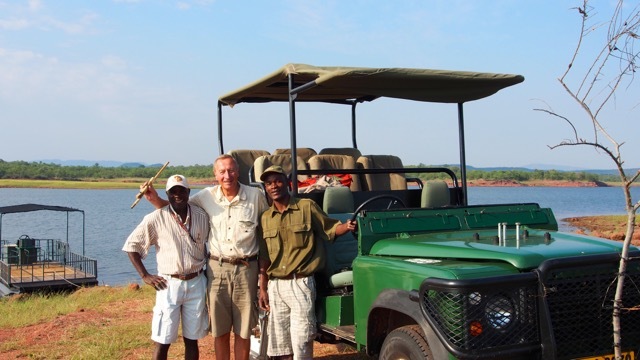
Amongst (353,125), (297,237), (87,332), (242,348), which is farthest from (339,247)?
(87,332)

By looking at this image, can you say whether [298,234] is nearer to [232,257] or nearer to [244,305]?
[232,257]

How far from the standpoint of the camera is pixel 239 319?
5.08 meters

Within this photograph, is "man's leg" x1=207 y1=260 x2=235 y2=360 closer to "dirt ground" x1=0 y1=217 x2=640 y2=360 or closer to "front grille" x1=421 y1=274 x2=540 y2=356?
"dirt ground" x1=0 y1=217 x2=640 y2=360

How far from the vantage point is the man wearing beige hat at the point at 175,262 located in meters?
4.90

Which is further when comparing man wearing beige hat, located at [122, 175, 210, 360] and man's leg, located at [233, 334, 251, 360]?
man's leg, located at [233, 334, 251, 360]

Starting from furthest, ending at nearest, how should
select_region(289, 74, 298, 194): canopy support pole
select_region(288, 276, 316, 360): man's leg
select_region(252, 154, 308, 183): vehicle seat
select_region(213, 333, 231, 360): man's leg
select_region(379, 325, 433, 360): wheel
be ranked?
1. select_region(252, 154, 308, 183): vehicle seat
2. select_region(289, 74, 298, 194): canopy support pole
3. select_region(213, 333, 231, 360): man's leg
4. select_region(288, 276, 316, 360): man's leg
5. select_region(379, 325, 433, 360): wheel

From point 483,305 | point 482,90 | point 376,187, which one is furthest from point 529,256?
point 376,187

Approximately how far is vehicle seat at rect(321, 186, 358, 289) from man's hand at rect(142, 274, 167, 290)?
3.83 ft

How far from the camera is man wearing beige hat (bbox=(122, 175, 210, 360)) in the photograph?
16.1ft

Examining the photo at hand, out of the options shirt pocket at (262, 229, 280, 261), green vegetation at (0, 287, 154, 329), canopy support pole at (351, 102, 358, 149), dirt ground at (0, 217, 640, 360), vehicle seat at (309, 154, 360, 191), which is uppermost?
canopy support pole at (351, 102, 358, 149)

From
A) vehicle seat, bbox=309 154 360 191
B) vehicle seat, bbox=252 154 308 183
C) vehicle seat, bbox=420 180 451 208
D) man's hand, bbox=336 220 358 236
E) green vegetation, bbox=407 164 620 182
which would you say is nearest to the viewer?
man's hand, bbox=336 220 358 236

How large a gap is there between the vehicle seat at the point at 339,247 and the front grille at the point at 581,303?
1.66 meters

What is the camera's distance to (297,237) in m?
4.80

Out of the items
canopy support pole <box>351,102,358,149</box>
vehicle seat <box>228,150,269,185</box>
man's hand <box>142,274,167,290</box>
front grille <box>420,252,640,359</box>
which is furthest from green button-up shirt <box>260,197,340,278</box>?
canopy support pole <box>351,102,358,149</box>
